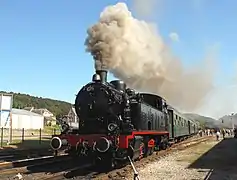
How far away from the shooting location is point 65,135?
51.4 feet

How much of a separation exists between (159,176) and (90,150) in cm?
312

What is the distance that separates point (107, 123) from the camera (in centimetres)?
1589

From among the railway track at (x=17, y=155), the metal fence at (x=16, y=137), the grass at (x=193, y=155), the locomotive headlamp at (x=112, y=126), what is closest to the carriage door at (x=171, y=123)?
the grass at (x=193, y=155)

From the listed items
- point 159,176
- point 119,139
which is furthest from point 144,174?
point 119,139

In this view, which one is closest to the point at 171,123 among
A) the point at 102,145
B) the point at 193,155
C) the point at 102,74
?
the point at 193,155

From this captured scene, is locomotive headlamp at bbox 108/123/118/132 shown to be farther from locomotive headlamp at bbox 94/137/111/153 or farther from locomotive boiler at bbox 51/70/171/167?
locomotive headlamp at bbox 94/137/111/153

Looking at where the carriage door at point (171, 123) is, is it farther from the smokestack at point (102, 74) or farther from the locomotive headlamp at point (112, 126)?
the locomotive headlamp at point (112, 126)

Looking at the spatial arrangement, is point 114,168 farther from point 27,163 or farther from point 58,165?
point 27,163

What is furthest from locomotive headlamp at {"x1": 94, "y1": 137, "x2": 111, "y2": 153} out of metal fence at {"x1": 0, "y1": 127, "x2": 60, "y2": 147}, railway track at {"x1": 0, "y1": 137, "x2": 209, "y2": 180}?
metal fence at {"x1": 0, "y1": 127, "x2": 60, "y2": 147}

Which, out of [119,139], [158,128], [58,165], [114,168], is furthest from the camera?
[158,128]

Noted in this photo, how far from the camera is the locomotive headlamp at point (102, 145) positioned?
1435cm

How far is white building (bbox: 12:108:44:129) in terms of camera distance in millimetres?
85000

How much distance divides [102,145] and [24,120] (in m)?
80.1

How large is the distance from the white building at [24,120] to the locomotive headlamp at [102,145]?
70130 mm
